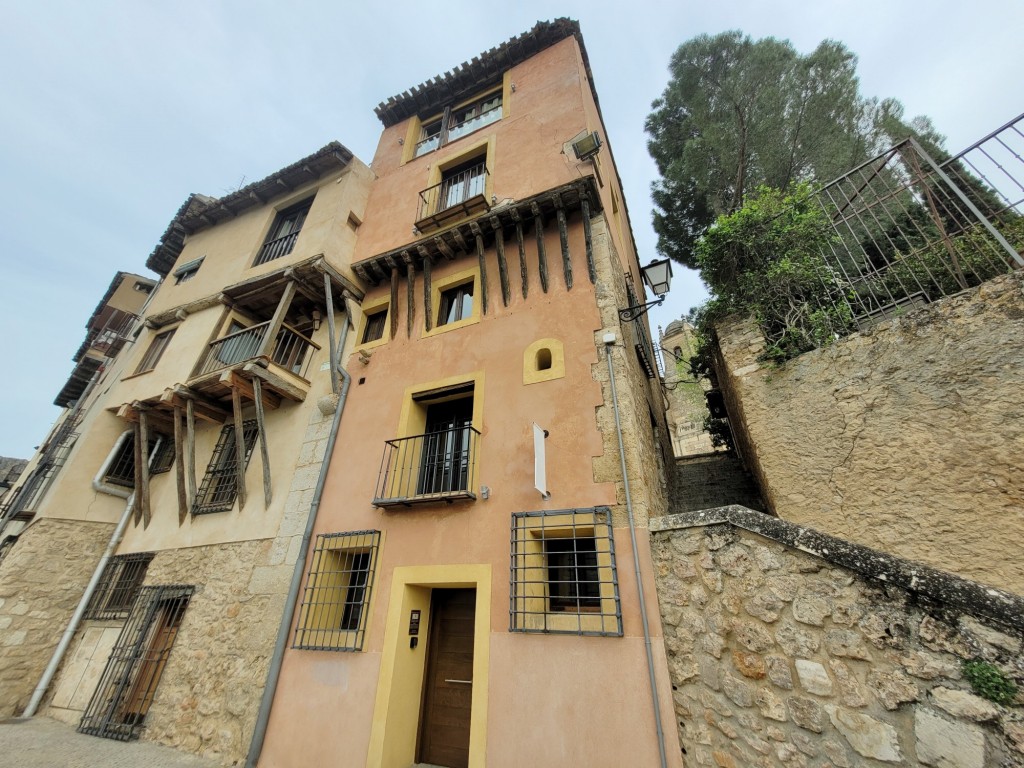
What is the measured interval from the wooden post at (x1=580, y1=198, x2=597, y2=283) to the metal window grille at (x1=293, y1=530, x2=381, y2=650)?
5.12 m

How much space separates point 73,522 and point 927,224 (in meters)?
18.3

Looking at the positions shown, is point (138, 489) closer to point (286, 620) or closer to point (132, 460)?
point (132, 460)

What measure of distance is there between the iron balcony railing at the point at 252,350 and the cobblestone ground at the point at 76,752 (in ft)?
19.2

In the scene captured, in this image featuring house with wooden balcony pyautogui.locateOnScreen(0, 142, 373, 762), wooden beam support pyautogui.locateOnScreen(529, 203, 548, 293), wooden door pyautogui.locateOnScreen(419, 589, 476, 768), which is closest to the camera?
wooden door pyautogui.locateOnScreen(419, 589, 476, 768)

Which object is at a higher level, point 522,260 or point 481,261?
point 481,261

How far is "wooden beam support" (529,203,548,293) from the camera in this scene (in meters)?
6.51

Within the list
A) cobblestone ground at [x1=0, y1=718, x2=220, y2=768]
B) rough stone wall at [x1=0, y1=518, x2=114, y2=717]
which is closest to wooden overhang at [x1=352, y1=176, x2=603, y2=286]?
rough stone wall at [x1=0, y1=518, x2=114, y2=717]

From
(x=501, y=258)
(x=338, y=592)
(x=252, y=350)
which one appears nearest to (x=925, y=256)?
(x=501, y=258)

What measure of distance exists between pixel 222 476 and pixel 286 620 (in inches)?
148

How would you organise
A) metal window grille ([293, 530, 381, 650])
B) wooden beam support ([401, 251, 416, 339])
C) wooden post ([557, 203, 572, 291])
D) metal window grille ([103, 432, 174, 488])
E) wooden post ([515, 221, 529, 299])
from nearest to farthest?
metal window grille ([293, 530, 381, 650]) < wooden post ([557, 203, 572, 291]) < wooden post ([515, 221, 529, 299]) < wooden beam support ([401, 251, 416, 339]) < metal window grille ([103, 432, 174, 488])

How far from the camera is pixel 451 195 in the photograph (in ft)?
30.5

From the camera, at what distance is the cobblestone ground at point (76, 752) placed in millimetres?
4941

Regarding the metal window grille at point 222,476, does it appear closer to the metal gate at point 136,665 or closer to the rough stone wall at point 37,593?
the metal gate at point 136,665

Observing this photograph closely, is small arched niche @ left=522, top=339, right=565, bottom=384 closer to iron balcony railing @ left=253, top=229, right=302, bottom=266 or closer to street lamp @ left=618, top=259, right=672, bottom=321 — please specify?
street lamp @ left=618, top=259, right=672, bottom=321
